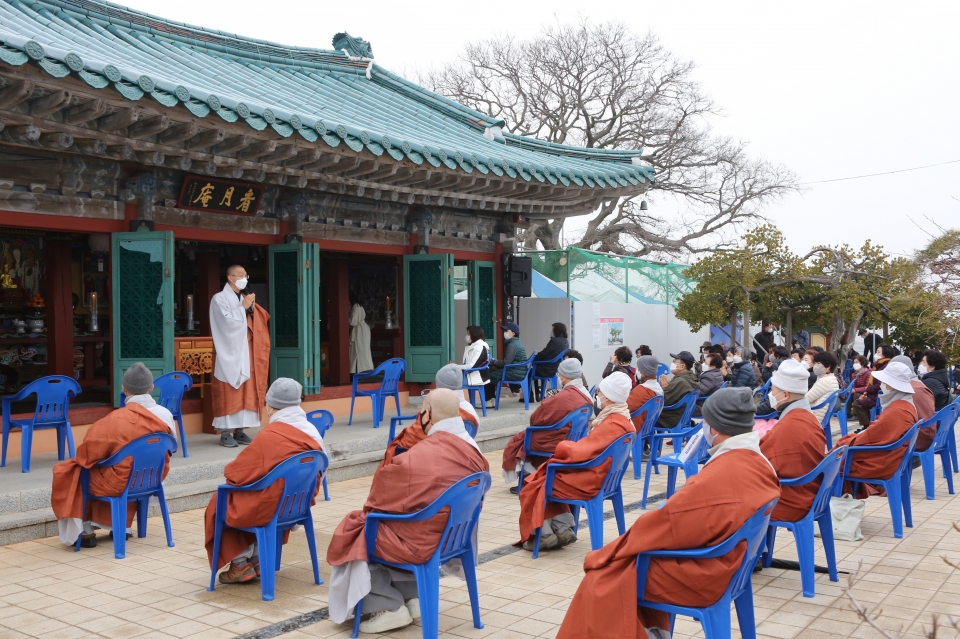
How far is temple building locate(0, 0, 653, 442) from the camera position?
689cm

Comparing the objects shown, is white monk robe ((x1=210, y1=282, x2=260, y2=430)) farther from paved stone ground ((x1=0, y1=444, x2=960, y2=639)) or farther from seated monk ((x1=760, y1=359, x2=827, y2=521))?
seated monk ((x1=760, y1=359, x2=827, y2=521))

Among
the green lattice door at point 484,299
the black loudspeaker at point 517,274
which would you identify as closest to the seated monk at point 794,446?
the green lattice door at point 484,299

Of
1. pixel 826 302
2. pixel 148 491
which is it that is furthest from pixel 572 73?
pixel 148 491

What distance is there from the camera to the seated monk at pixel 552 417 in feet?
21.6

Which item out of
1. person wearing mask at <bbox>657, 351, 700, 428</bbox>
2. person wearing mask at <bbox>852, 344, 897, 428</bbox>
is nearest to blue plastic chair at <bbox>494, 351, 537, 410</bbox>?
person wearing mask at <bbox>657, 351, 700, 428</bbox>

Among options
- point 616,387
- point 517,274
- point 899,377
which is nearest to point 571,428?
point 616,387

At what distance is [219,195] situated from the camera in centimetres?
841

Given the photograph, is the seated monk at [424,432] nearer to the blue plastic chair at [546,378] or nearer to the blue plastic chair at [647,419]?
the blue plastic chair at [647,419]

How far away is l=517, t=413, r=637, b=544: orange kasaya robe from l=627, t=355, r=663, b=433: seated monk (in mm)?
2162

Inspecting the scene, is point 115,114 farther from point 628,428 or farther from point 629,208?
point 629,208

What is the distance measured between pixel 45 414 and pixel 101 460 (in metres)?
2.01

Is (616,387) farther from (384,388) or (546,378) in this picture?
(546,378)

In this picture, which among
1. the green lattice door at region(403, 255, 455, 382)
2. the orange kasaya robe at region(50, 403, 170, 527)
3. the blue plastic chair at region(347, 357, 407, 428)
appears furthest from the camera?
the green lattice door at region(403, 255, 455, 382)

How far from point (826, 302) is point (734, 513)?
1181 cm
